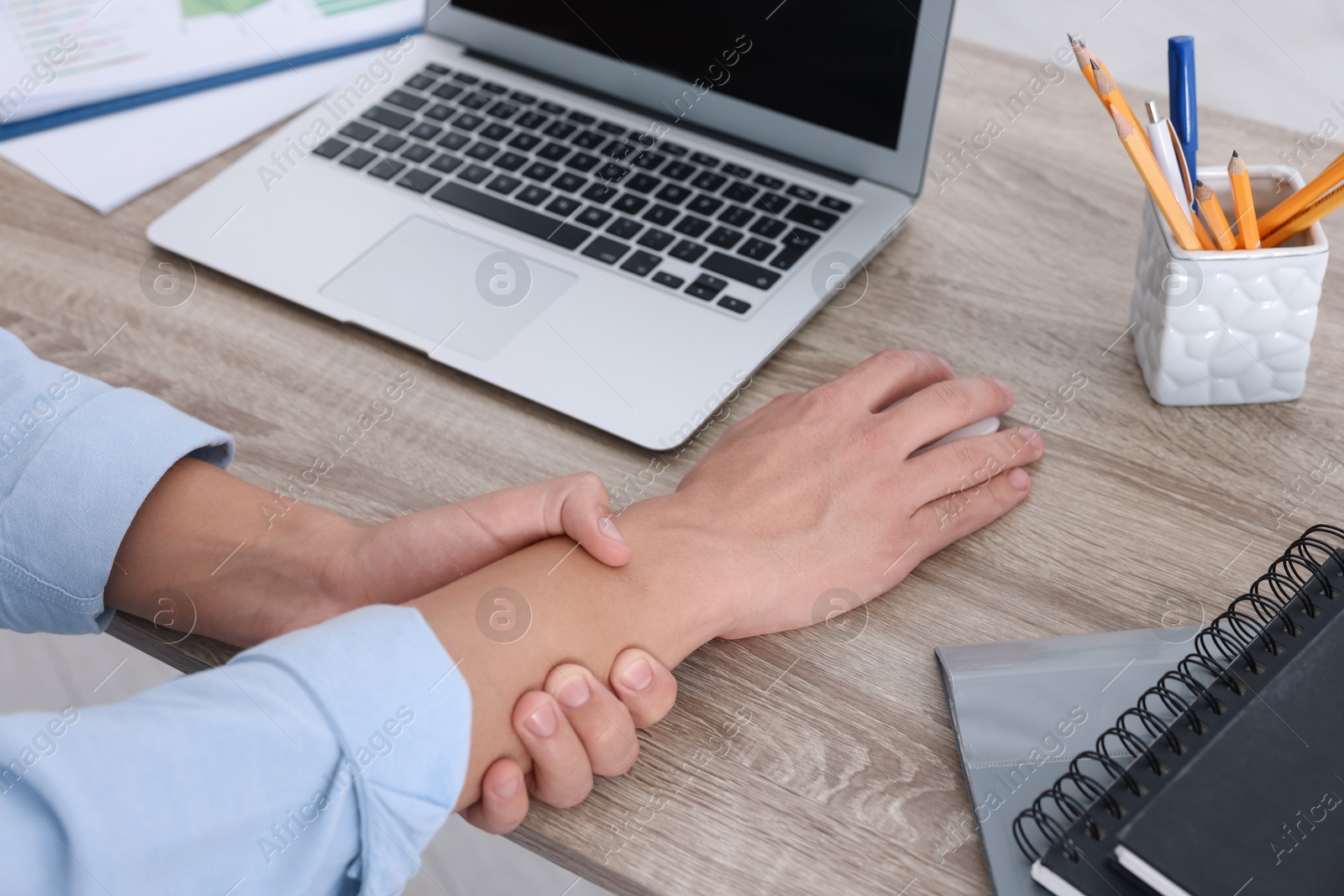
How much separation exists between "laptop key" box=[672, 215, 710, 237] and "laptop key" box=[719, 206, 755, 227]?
0.02 metres

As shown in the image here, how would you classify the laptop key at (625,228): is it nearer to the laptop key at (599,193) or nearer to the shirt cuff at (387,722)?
the laptop key at (599,193)

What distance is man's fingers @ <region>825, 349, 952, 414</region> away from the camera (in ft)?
2.58

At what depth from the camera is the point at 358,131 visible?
3.44ft

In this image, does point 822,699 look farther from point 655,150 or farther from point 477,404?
point 655,150

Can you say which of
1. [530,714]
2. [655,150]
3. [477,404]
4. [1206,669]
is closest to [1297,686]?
[1206,669]

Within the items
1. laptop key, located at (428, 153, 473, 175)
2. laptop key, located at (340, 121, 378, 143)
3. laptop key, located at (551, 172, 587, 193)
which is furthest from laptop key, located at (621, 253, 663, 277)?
laptop key, located at (340, 121, 378, 143)

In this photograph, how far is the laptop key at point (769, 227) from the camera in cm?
91

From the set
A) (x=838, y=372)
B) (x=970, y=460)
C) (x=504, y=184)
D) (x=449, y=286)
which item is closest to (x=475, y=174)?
(x=504, y=184)

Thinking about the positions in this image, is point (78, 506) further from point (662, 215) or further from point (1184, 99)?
point (1184, 99)

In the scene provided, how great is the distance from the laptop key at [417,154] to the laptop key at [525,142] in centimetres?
8

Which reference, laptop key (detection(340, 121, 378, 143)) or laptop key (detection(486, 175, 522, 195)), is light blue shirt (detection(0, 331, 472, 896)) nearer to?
laptop key (detection(486, 175, 522, 195))

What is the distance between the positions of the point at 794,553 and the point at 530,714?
7.9 inches

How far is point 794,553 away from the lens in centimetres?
70

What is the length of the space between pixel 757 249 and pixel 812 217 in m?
0.06
